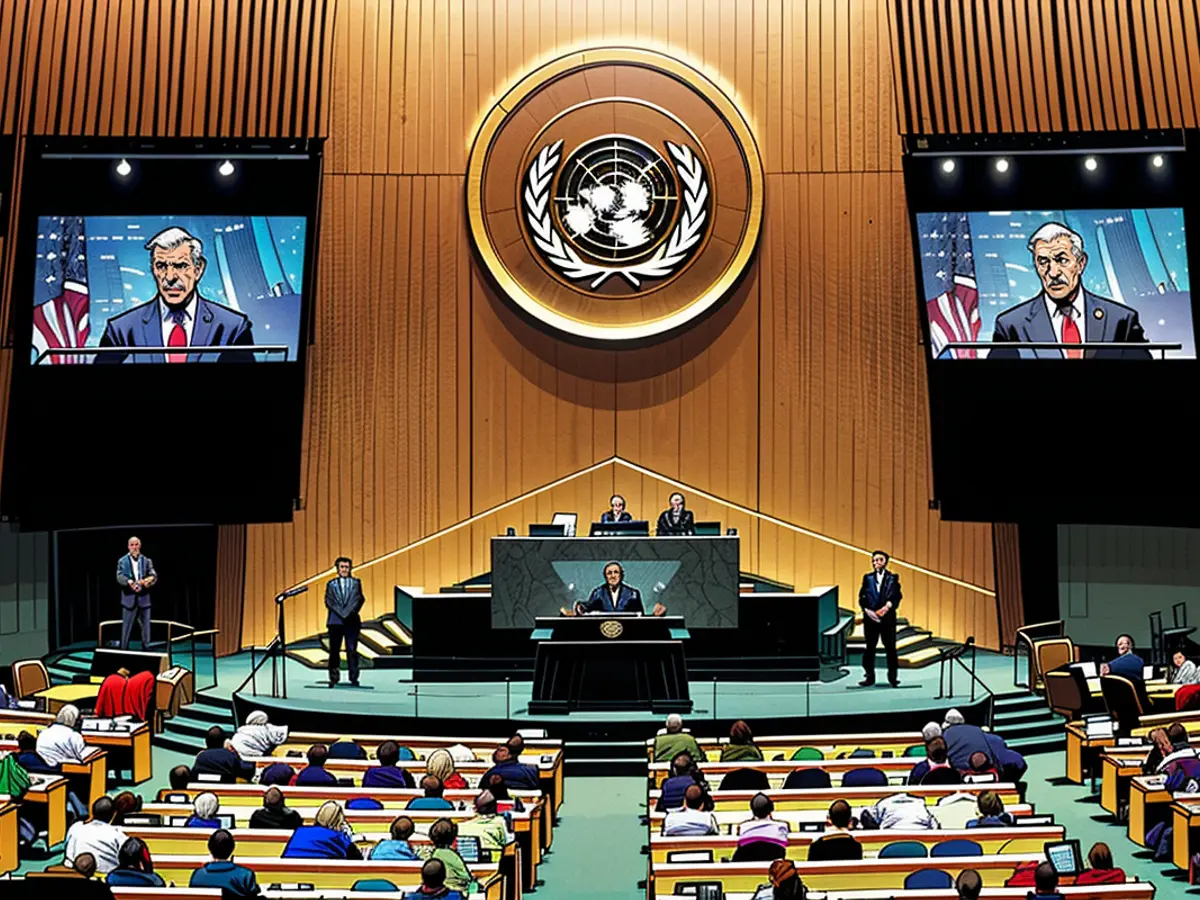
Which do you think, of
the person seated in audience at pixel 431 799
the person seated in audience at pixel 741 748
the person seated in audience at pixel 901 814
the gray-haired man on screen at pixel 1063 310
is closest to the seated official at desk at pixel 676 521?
the gray-haired man on screen at pixel 1063 310

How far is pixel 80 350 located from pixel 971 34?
10140mm

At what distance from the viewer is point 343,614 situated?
17.0 meters

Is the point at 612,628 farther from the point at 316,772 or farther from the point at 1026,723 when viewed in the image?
the point at 316,772

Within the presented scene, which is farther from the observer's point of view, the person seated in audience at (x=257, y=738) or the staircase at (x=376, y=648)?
the staircase at (x=376, y=648)

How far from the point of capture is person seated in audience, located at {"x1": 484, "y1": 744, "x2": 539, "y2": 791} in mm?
12258

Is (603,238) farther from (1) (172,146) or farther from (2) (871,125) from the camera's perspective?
(1) (172,146)

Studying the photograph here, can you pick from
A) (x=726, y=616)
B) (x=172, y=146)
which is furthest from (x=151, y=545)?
(x=726, y=616)

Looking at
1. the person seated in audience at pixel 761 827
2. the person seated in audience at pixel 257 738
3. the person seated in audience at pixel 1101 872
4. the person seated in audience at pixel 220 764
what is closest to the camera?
the person seated in audience at pixel 1101 872

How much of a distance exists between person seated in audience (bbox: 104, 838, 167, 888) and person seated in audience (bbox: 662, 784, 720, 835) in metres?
2.92

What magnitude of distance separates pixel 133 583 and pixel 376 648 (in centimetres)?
254

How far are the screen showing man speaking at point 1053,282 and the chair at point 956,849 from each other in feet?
31.5

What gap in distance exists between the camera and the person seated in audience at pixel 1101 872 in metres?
9.25

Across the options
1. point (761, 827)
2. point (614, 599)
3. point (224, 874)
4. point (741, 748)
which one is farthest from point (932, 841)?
point (614, 599)

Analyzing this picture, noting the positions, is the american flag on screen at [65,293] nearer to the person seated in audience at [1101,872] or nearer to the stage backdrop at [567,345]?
the stage backdrop at [567,345]
